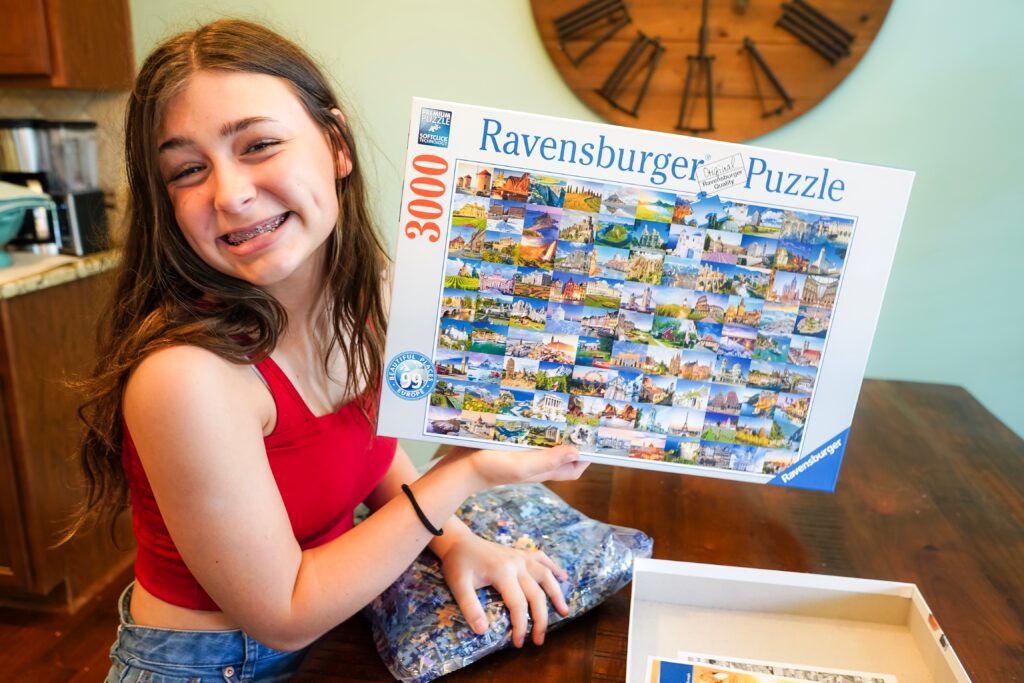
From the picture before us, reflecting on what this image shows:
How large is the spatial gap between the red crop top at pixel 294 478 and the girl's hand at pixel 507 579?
18cm

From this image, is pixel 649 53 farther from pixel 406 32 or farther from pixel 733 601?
pixel 733 601

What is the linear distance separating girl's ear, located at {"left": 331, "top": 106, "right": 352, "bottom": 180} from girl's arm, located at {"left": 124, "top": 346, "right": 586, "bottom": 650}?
0.86 ft

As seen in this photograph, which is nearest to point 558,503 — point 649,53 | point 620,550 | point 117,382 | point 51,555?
point 620,550

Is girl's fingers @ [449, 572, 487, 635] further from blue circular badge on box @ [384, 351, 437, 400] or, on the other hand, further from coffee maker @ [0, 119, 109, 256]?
coffee maker @ [0, 119, 109, 256]

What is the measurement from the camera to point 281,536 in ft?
2.51

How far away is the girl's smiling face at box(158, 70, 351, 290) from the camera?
73 centimetres

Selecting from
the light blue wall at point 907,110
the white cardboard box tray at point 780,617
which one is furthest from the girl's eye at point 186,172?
the light blue wall at point 907,110

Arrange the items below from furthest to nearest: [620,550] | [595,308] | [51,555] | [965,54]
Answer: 1. [51,555]
2. [965,54]
3. [620,550]
4. [595,308]

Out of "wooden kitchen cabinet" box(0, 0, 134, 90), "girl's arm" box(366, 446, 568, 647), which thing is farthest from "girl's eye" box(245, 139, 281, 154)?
"wooden kitchen cabinet" box(0, 0, 134, 90)

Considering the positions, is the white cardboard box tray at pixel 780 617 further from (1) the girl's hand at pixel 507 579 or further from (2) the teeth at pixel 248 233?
(2) the teeth at pixel 248 233

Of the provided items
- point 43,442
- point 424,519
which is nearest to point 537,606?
point 424,519

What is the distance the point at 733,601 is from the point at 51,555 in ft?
5.75

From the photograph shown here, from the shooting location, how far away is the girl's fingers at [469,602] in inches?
30.0

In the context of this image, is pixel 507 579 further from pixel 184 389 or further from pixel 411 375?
pixel 184 389
